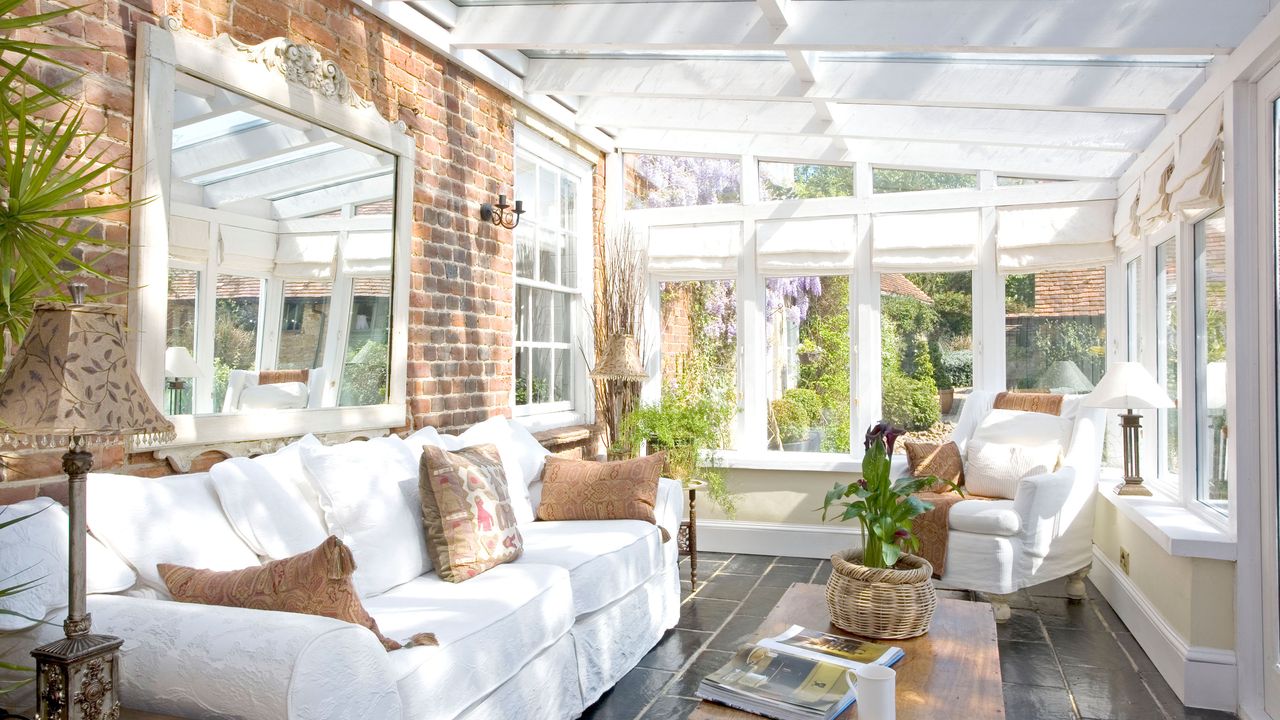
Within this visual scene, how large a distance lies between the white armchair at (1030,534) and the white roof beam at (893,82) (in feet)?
5.44

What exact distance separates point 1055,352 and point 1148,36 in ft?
8.57

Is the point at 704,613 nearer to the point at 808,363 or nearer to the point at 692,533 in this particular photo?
the point at 692,533

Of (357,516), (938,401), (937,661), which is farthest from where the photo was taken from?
(938,401)

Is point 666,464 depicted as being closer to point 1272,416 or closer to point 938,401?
point 938,401

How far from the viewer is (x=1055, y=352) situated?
5523 mm

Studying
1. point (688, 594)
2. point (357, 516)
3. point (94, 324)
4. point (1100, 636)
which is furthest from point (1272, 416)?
point (94, 324)

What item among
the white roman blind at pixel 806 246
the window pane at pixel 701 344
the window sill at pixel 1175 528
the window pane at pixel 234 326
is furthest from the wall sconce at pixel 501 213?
the window sill at pixel 1175 528

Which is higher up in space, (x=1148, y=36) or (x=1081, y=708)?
(x=1148, y=36)

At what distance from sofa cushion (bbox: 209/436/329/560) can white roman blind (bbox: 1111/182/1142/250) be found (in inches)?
166

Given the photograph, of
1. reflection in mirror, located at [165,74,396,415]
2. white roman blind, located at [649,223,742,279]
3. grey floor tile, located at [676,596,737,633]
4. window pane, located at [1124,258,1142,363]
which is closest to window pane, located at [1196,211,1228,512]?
window pane, located at [1124,258,1142,363]

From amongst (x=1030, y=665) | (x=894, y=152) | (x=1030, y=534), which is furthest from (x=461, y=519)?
(x=894, y=152)

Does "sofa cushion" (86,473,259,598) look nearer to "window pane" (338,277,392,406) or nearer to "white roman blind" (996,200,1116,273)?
"window pane" (338,277,392,406)

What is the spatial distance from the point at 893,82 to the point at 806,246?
5.80 ft

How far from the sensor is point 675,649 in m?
3.99
